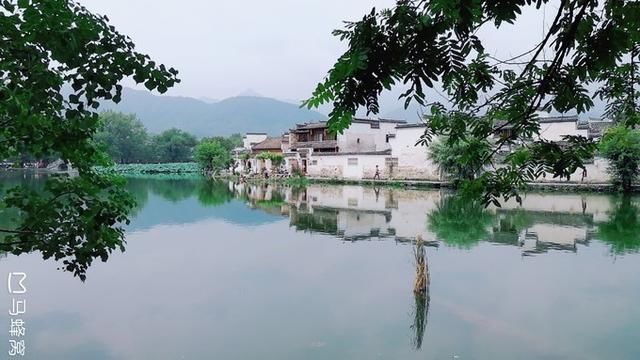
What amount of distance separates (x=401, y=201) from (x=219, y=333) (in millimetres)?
15409

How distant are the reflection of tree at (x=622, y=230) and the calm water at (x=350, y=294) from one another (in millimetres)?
59

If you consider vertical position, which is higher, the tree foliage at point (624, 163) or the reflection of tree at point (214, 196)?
the tree foliage at point (624, 163)

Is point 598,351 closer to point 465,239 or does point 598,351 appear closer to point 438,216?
point 465,239

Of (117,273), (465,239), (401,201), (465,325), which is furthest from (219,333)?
(401,201)

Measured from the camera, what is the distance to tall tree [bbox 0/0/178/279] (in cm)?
209

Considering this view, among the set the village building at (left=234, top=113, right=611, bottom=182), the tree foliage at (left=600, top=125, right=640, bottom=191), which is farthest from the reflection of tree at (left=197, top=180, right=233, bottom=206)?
the tree foliage at (left=600, top=125, right=640, bottom=191)

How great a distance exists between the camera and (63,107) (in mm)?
2291

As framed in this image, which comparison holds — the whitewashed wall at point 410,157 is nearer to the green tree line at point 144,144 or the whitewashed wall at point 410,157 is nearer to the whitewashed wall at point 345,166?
the whitewashed wall at point 345,166

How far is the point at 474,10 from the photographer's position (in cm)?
150

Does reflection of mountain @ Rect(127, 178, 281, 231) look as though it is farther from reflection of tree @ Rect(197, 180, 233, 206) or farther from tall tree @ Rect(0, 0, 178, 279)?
tall tree @ Rect(0, 0, 178, 279)

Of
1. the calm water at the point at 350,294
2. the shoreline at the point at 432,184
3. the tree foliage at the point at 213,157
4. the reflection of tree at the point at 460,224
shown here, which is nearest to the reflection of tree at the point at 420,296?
the calm water at the point at 350,294

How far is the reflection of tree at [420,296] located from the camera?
660 centimetres

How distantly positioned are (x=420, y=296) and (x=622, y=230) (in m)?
8.23

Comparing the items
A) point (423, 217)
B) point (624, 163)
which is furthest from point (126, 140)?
point (624, 163)
